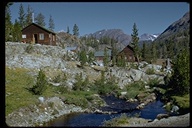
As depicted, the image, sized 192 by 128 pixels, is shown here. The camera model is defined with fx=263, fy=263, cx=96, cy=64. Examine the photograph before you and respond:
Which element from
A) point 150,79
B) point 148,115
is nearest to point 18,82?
point 148,115

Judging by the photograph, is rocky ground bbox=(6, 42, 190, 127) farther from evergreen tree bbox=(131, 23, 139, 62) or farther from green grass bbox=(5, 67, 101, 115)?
evergreen tree bbox=(131, 23, 139, 62)

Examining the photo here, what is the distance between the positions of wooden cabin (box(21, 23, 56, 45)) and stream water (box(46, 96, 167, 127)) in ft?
61.3

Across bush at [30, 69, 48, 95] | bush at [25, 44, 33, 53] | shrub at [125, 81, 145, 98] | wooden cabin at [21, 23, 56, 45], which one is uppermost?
wooden cabin at [21, 23, 56, 45]

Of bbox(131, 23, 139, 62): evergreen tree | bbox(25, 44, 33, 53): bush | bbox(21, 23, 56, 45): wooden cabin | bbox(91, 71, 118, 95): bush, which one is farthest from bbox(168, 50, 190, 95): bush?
bbox(131, 23, 139, 62): evergreen tree

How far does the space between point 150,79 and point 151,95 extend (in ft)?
26.0

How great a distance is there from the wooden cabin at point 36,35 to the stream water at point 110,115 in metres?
18.7

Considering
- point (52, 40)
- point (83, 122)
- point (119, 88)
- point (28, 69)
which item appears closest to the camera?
point (83, 122)

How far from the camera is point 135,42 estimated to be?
50844mm

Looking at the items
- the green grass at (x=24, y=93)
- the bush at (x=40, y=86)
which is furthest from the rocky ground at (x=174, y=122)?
the bush at (x=40, y=86)

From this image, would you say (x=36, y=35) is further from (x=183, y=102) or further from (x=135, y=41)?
(x=183, y=102)

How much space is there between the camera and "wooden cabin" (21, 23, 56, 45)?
131ft

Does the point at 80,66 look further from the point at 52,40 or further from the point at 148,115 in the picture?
the point at 148,115

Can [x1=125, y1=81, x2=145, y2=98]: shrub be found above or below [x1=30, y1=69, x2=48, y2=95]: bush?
below

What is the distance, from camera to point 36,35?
4022 centimetres
